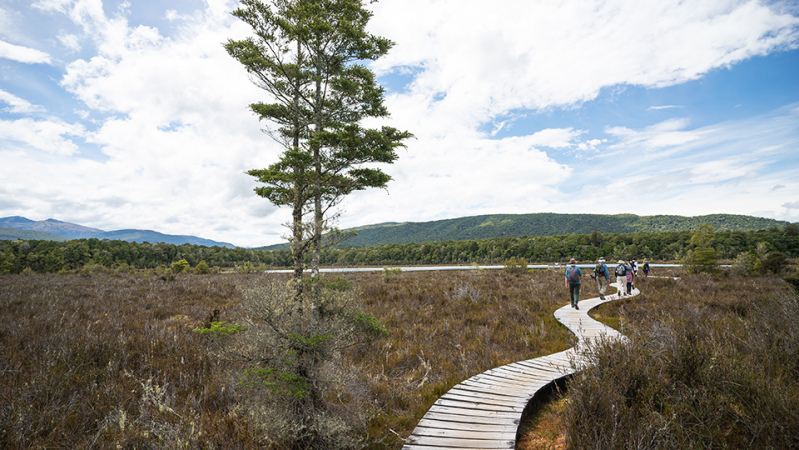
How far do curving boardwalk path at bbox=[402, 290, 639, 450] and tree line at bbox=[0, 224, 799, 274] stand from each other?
794 inches

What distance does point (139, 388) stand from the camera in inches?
204

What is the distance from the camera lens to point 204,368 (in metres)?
6.11

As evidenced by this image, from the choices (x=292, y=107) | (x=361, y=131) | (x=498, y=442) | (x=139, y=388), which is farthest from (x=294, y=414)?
(x=292, y=107)

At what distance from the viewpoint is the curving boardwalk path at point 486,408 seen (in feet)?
12.0

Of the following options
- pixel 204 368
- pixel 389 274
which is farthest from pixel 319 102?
pixel 389 274

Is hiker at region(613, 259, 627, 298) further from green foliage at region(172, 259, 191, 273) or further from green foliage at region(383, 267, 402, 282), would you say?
green foliage at region(172, 259, 191, 273)

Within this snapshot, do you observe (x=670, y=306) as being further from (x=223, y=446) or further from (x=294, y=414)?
(x=223, y=446)

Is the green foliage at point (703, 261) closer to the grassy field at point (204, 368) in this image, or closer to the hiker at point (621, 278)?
the hiker at point (621, 278)

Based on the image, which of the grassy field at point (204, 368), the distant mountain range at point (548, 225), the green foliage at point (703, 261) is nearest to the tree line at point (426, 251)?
the green foliage at point (703, 261)

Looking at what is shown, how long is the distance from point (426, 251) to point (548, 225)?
279 ft

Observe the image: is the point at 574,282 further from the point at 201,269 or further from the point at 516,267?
the point at 201,269

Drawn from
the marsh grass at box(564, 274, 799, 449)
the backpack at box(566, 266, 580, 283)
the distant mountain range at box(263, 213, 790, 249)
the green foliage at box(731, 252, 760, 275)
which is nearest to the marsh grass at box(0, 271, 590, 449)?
the backpack at box(566, 266, 580, 283)

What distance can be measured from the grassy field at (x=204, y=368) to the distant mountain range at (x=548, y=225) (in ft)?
294

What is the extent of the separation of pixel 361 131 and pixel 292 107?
132 inches
